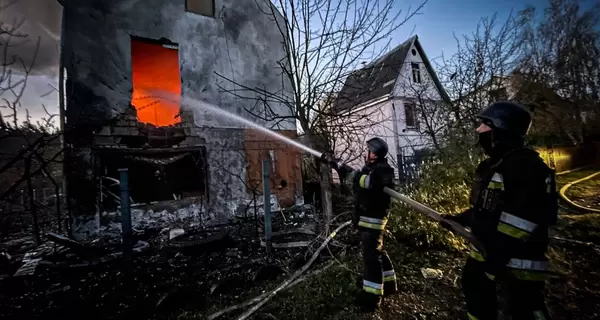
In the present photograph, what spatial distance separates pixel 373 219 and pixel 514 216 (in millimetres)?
1441

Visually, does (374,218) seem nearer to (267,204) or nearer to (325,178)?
(325,178)

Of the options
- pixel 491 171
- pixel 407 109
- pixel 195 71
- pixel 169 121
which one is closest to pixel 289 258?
pixel 491 171

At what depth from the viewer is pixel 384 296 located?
3221mm

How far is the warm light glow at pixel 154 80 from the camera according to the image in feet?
33.2

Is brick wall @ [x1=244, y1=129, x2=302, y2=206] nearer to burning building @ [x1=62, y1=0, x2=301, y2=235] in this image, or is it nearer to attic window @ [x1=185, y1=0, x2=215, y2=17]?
burning building @ [x1=62, y1=0, x2=301, y2=235]

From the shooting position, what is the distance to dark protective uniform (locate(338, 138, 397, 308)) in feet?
9.55

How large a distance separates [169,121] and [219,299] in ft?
29.3

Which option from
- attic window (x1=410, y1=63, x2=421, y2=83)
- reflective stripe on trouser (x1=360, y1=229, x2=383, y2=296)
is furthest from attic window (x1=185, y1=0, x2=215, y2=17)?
attic window (x1=410, y1=63, x2=421, y2=83)

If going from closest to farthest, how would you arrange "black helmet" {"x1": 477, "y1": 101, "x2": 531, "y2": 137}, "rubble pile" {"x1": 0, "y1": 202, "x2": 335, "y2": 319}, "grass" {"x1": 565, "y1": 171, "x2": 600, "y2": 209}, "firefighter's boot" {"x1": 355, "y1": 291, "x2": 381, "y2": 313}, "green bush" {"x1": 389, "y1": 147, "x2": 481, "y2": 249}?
"black helmet" {"x1": 477, "y1": 101, "x2": 531, "y2": 137} < "firefighter's boot" {"x1": 355, "y1": 291, "x2": 381, "y2": 313} < "rubble pile" {"x1": 0, "y1": 202, "x2": 335, "y2": 319} < "green bush" {"x1": 389, "y1": 147, "x2": 481, "y2": 249} < "grass" {"x1": 565, "y1": 171, "x2": 600, "y2": 209}

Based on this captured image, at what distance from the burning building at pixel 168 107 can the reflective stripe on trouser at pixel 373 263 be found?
6274mm

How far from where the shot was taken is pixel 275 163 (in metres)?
9.91

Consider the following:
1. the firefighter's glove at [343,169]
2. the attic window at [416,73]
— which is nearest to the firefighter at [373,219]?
the firefighter's glove at [343,169]

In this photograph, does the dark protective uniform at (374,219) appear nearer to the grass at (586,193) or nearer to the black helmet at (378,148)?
the black helmet at (378,148)

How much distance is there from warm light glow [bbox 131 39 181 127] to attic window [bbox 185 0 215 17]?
5.28 feet
